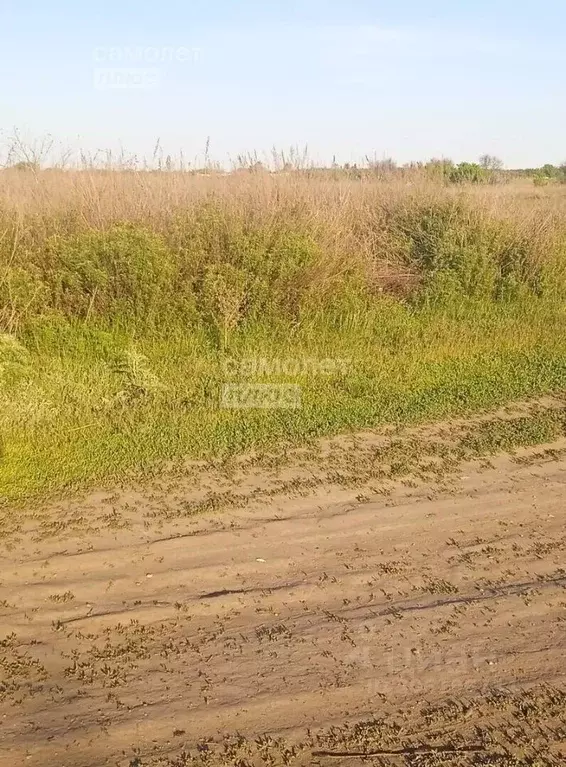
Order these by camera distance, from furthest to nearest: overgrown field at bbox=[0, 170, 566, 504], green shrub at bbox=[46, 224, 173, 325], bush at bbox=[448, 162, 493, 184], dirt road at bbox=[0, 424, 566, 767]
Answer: bush at bbox=[448, 162, 493, 184]
green shrub at bbox=[46, 224, 173, 325]
overgrown field at bbox=[0, 170, 566, 504]
dirt road at bbox=[0, 424, 566, 767]

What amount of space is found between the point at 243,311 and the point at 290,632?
488 centimetres

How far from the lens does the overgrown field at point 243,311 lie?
18.5 ft

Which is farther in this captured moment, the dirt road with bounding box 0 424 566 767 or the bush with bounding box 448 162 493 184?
the bush with bounding box 448 162 493 184

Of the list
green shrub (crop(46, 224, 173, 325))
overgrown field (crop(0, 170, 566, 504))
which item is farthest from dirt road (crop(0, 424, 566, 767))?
green shrub (crop(46, 224, 173, 325))

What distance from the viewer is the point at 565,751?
2.68 metres

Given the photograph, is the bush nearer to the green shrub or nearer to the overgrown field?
the overgrown field

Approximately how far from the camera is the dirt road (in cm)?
272

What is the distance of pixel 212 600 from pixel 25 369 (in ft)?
12.0

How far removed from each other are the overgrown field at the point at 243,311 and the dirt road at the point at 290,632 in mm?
1031

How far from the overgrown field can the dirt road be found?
3.38 feet

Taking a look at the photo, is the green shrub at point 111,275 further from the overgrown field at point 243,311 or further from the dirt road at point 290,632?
the dirt road at point 290,632

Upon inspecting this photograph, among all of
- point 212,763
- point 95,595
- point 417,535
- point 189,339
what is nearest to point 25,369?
point 189,339

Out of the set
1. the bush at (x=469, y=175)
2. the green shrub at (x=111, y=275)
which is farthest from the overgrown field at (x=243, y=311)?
the bush at (x=469, y=175)

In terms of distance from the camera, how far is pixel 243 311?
7.71 m
